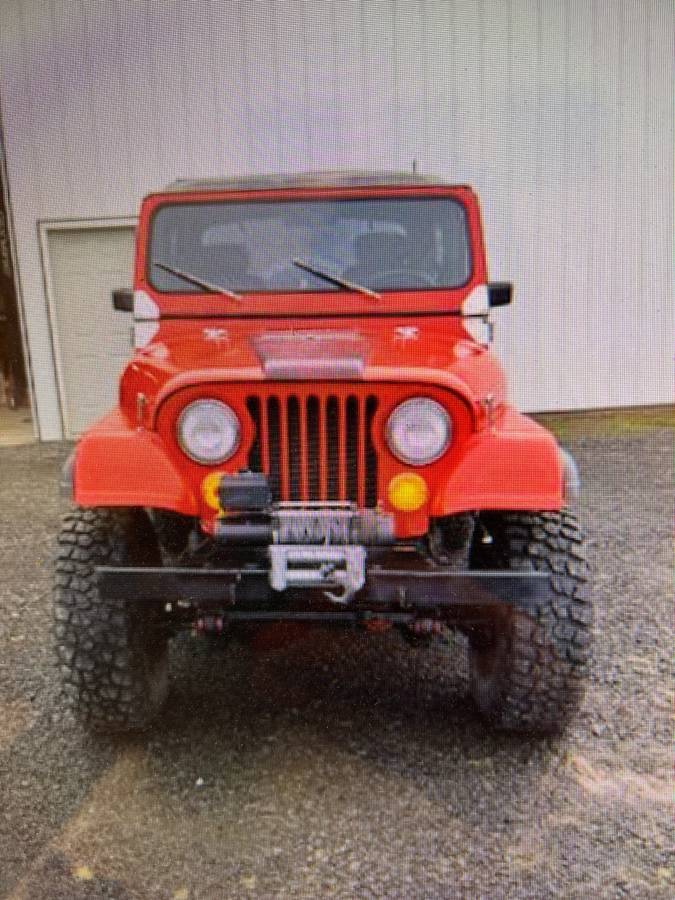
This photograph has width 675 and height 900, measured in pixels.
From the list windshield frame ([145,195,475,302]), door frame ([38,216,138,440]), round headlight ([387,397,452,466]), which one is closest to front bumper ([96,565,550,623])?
round headlight ([387,397,452,466])

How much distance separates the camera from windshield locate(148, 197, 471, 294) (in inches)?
141

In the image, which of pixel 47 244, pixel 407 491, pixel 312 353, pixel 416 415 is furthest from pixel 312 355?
pixel 47 244

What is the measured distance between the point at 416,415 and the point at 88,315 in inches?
268

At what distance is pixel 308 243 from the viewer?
3.63 meters

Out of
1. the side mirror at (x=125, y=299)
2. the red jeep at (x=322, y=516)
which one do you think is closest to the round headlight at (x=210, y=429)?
the red jeep at (x=322, y=516)

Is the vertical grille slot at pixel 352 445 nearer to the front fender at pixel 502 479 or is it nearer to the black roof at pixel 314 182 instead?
the front fender at pixel 502 479

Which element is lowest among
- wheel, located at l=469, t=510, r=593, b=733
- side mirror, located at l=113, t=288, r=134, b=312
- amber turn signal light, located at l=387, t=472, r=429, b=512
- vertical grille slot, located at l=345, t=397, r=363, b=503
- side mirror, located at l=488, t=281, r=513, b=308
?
wheel, located at l=469, t=510, r=593, b=733

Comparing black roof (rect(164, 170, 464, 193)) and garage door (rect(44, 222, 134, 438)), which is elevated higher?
black roof (rect(164, 170, 464, 193))

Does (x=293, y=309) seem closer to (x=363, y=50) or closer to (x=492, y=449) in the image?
(x=492, y=449)

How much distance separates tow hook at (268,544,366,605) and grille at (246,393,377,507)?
9.8 inches

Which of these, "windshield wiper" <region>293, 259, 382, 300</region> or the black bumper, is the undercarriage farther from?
"windshield wiper" <region>293, 259, 382, 300</region>

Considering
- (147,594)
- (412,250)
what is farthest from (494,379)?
(147,594)

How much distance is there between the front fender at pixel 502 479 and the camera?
2.60m

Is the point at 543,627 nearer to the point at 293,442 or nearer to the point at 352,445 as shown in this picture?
the point at 352,445
